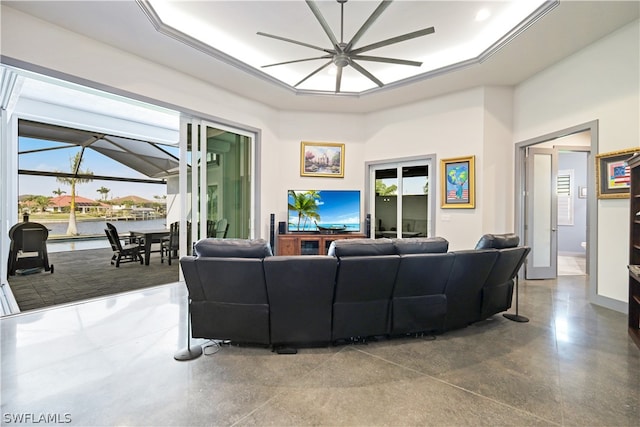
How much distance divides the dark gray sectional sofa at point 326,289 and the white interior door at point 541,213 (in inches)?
116

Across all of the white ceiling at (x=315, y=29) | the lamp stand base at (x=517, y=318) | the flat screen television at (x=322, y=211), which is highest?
the white ceiling at (x=315, y=29)

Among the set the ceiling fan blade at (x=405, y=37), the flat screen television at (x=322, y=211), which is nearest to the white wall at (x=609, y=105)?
the ceiling fan blade at (x=405, y=37)

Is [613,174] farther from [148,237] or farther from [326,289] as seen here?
[148,237]

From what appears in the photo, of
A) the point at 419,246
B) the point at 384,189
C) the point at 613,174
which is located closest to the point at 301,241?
the point at 384,189

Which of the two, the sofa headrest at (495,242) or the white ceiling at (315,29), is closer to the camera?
the sofa headrest at (495,242)

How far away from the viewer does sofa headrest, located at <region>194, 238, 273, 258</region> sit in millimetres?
2250

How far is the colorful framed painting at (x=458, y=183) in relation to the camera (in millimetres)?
4855

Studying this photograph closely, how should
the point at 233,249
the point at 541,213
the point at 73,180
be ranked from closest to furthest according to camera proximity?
the point at 233,249, the point at 541,213, the point at 73,180

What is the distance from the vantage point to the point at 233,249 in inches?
89.3

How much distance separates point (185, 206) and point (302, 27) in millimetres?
3060

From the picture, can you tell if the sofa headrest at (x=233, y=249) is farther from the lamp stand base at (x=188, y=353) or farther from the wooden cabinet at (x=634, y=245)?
the wooden cabinet at (x=634, y=245)

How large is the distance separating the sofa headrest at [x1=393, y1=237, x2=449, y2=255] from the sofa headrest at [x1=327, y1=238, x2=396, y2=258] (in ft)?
0.25

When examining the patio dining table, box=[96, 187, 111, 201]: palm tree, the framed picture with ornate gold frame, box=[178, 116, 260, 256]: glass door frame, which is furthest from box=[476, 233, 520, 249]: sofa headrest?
box=[96, 187, 111, 201]: palm tree

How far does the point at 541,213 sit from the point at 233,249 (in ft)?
17.0
